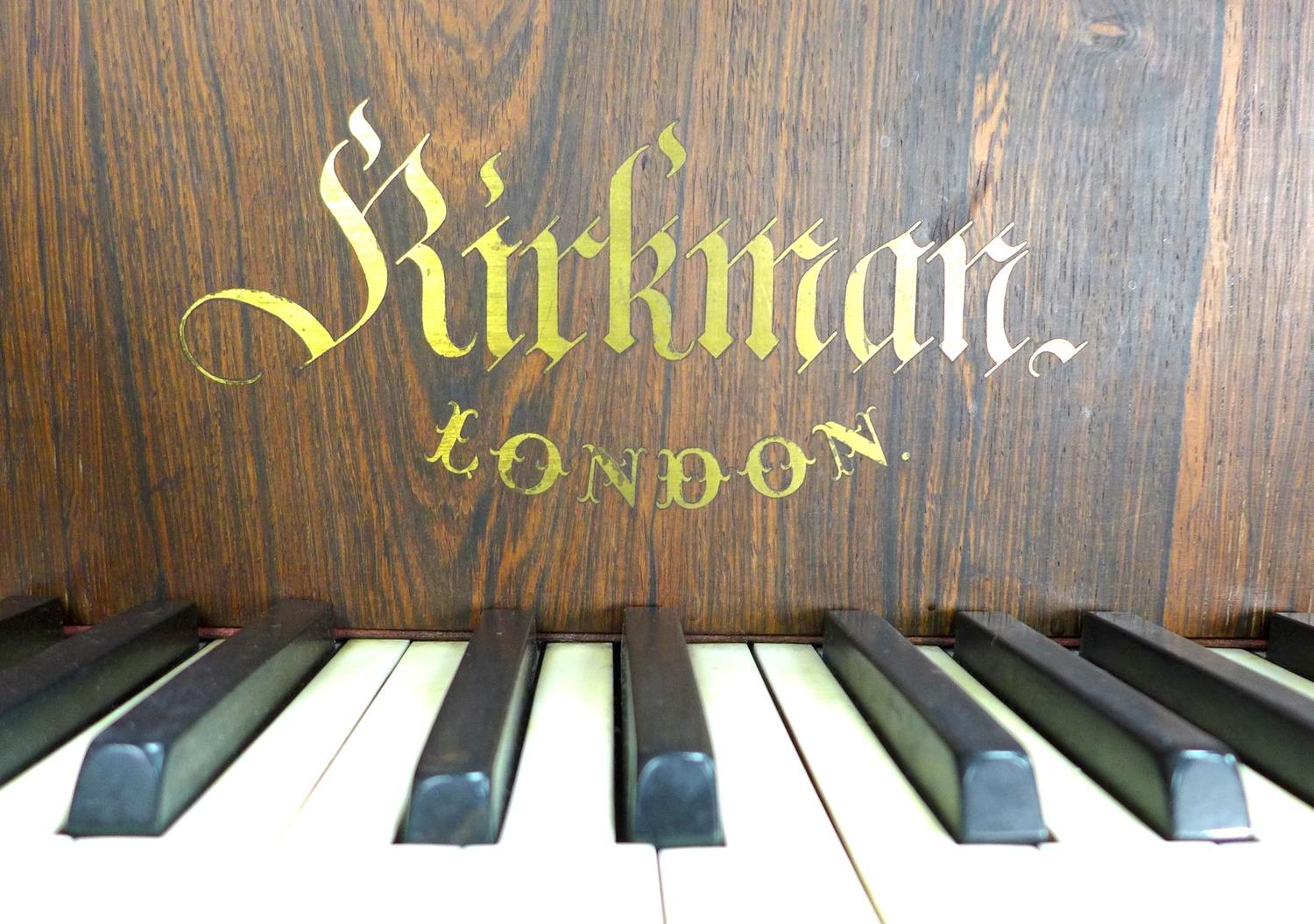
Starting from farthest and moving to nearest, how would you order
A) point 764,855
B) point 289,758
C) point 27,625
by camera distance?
point 27,625
point 289,758
point 764,855

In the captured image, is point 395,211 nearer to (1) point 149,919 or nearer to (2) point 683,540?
(2) point 683,540

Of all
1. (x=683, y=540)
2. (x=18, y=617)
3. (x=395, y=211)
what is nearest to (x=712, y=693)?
(x=683, y=540)

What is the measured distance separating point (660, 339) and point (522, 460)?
172mm

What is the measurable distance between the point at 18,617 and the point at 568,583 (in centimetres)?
48

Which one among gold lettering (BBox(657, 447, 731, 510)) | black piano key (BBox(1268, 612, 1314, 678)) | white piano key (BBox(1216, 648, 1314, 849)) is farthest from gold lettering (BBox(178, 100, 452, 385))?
black piano key (BBox(1268, 612, 1314, 678))

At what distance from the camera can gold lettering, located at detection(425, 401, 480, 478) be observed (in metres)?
0.79

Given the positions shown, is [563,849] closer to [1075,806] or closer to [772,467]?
[1075,806]

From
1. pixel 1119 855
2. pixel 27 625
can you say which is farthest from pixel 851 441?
pixel 27 625

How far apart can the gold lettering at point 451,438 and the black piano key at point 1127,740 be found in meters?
0.50

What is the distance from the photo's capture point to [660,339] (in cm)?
79

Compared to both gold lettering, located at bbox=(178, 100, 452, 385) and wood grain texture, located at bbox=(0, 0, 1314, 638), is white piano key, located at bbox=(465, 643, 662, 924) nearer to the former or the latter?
wood grain texture, located at bbox=(0, 0, 1314, 638)

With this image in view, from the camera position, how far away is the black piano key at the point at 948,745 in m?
0.49

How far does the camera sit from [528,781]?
54 cm

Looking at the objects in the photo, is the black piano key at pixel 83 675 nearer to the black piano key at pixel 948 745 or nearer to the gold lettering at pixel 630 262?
the gold lettering at pixel 630 262
